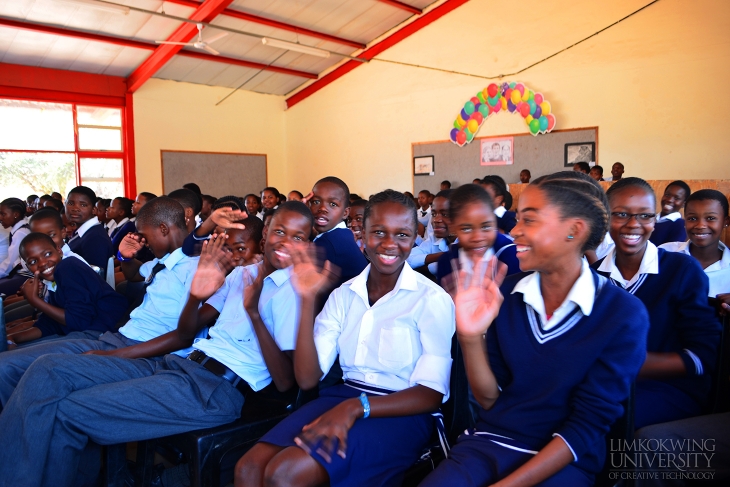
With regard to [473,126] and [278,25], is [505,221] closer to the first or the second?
[473,126]

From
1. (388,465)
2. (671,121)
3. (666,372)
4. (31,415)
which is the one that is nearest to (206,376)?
(31,415)

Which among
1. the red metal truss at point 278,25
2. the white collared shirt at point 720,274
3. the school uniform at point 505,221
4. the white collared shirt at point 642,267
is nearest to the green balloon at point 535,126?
the red metal truss at point 278,25

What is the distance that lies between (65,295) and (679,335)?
8.17 feet

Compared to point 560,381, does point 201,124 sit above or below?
above

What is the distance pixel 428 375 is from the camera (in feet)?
4.75

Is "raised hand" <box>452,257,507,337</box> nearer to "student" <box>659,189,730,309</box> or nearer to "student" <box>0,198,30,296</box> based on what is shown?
"student" <box>659,189,730,309</box>

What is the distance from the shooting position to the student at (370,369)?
1359mm

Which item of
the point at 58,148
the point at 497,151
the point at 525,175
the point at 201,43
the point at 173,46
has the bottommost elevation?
the point at 525,175

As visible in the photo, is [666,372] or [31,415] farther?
[31,415]

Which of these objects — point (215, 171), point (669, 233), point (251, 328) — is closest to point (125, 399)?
point (251, 328)

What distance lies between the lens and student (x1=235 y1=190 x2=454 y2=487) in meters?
1.36

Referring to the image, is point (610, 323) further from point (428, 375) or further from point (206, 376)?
point (206, 376)

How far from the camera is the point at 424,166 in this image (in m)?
9.62

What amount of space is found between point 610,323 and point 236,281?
4.31ft
